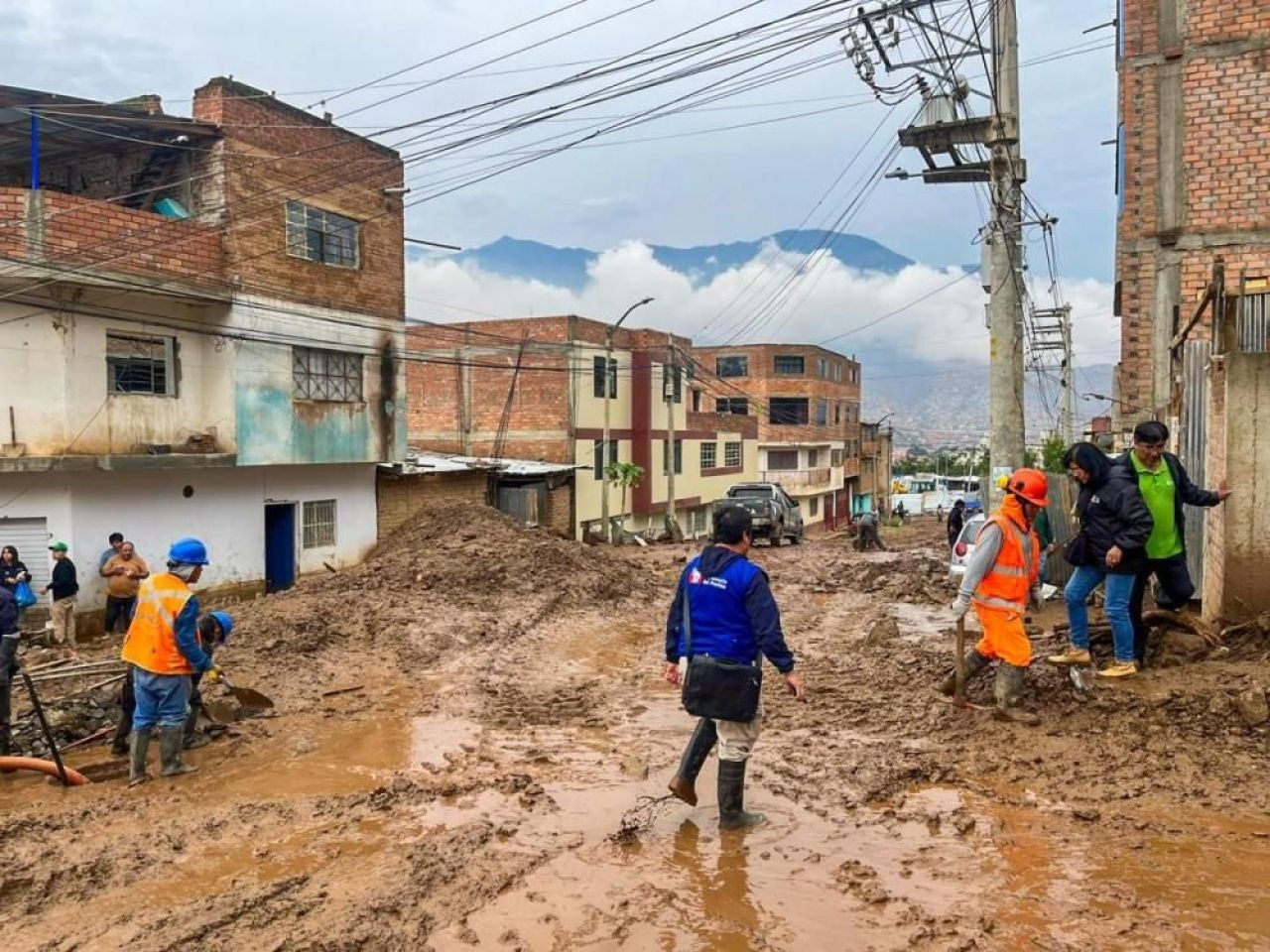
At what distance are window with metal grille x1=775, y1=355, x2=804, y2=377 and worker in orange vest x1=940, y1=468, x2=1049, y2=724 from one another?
54.5m

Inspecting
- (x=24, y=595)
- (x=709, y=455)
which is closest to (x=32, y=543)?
(x=24, y=595)

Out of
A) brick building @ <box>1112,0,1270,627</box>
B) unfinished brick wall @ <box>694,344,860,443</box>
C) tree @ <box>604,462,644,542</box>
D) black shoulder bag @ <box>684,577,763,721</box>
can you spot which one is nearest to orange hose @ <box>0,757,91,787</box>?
black shoulder bag @ <box>684,577,763,721</box>

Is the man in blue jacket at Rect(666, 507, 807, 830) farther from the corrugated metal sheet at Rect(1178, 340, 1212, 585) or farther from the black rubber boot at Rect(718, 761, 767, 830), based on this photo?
the corrugated metal sheet at Rect(1178, 340, 1212, 585)

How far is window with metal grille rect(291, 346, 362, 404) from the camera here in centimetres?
1781

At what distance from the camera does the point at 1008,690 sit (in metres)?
6.28

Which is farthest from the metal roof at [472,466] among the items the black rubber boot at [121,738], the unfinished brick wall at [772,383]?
the unfinished brick wall at [772,383]

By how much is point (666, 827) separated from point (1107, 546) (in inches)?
148

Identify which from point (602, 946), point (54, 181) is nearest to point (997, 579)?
point (602, 946)

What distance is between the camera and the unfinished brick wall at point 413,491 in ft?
68.3

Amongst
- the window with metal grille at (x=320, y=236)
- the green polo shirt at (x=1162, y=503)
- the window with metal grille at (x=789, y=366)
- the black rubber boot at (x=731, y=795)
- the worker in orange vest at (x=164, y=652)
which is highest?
the window with metal grille at (x=789, y=366)

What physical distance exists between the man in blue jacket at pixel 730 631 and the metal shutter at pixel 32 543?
12.7 metres

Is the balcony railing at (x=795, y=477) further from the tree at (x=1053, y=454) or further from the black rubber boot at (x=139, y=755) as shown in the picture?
the black rubber boot at (x=139, y=755)

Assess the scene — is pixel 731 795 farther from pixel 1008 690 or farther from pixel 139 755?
pixel 139 755

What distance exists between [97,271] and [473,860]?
12.5 metres
